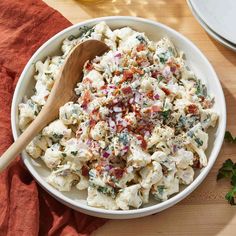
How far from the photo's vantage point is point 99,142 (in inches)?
62.3

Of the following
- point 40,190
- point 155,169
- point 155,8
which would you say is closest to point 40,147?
point 40,190

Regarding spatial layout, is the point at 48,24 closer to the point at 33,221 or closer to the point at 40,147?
the point at 40,147

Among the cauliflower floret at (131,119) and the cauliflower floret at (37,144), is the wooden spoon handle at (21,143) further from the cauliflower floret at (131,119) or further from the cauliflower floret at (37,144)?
the cauliflower floret at (131,119)

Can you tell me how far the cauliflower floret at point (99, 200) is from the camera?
157cm

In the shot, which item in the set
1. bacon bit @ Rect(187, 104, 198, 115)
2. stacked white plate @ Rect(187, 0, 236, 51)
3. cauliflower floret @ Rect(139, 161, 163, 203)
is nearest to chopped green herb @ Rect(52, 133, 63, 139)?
cauliflower floret @ Rect(139, 161, 163, 203)

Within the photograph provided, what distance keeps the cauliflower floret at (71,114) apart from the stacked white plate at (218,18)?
1.55ft

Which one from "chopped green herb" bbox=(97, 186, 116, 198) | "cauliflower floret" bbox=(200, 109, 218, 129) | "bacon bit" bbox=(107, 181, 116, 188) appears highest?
"cauliflower floret" bbox=(200, 109, 218, 129)

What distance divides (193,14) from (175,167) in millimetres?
517

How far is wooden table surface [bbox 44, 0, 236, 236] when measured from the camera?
5.35ft

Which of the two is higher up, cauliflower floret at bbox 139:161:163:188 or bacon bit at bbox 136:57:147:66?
bacon bit at bbox 136:57:147:66

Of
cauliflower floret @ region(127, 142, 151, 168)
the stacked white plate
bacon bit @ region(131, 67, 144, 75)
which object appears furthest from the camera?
the stacked white plate

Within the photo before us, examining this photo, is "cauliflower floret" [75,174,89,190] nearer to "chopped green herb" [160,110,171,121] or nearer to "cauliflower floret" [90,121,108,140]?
"cauliflower floret" [90,121,108,140]

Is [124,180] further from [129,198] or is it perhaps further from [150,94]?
[150,94]

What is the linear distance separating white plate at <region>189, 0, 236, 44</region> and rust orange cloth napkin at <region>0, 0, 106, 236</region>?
15.1 inches
